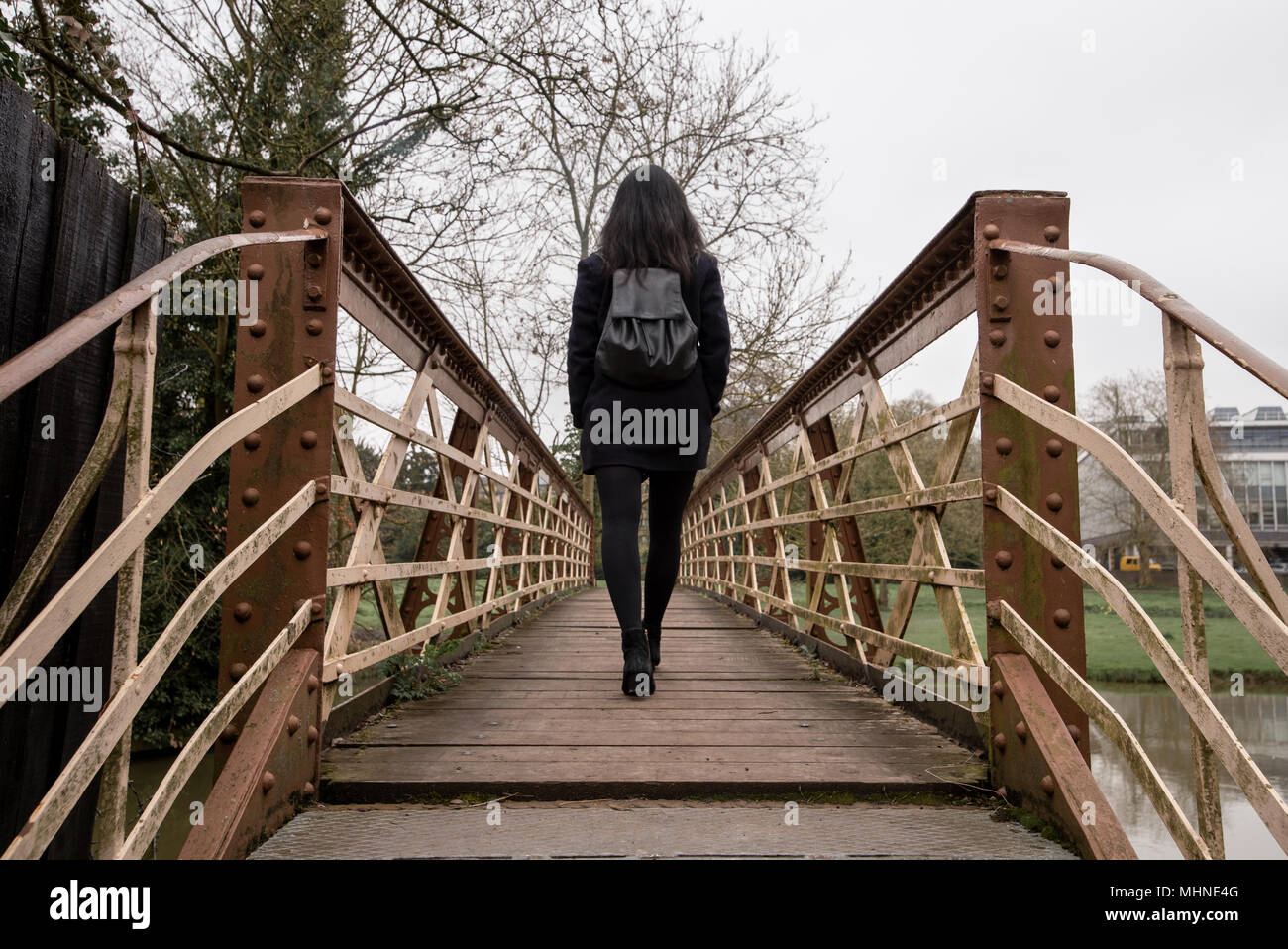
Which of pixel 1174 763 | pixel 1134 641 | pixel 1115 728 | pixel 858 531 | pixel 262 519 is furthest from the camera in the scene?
pixel 1134 641

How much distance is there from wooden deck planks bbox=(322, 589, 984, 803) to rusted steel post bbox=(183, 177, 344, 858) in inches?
9.9

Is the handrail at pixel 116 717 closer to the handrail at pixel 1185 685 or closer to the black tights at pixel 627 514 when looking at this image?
the black tights at pixel 627 514

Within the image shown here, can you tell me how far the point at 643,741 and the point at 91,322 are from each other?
1681 millimetres

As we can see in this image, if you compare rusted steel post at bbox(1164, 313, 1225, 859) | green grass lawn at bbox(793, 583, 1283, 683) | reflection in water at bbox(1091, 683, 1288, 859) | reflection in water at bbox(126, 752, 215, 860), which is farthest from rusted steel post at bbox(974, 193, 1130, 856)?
green grass lawn at bbox(793, 583, 1283, 683)

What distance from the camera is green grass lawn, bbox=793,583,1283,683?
22.0m

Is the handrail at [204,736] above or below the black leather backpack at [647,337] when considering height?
below

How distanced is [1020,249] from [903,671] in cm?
145

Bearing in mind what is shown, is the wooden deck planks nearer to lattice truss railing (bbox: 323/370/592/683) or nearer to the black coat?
lattice truss railing (bbox: 323/370/592/683)

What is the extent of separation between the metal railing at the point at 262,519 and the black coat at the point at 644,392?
582mm

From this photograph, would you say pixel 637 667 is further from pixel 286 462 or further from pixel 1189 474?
pixel 1189 474

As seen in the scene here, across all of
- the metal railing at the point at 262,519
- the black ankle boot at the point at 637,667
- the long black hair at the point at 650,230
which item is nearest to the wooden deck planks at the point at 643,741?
the black ankle boot at the point at 637,667

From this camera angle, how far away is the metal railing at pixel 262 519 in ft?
4.02

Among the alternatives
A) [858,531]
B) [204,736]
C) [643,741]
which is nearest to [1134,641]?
[858,531]

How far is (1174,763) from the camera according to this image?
17.9 metres
